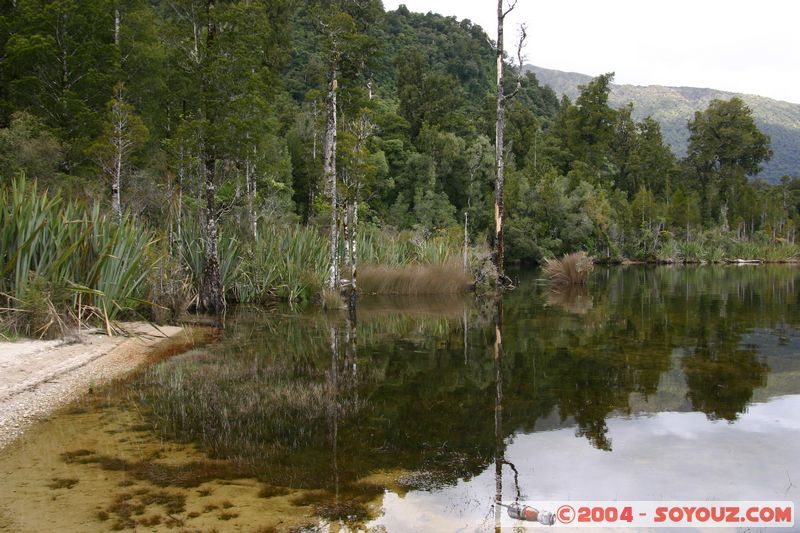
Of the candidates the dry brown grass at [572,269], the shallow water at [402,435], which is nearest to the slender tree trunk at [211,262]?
the shallow water at [402,435]

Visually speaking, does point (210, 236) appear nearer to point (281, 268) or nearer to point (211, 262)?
point (211, 262)

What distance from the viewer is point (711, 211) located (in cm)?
6794

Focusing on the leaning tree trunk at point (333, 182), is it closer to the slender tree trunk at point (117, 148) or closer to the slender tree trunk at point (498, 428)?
the slender tree trunk at point (117, 148)

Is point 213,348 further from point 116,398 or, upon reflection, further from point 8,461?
point 8,461

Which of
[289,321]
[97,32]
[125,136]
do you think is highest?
[97,32]

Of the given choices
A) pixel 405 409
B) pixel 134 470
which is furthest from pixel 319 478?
pixel 405 409

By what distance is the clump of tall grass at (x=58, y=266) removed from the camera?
919 cm

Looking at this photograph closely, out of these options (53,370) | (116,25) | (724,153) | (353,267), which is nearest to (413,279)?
(353,267)

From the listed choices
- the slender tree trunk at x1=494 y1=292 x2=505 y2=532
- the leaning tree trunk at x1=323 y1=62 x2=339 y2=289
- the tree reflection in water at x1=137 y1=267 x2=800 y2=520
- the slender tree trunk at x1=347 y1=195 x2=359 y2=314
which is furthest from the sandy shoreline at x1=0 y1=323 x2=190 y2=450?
the leaning tree trunk at x1=323 y1=62 x2=339 y2=289

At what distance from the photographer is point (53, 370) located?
780cm

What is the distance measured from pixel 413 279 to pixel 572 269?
8.34m

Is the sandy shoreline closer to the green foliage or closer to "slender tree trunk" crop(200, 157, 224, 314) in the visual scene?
"slender tree trunk" crop(200, 157, 224, 314)

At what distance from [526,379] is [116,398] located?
5.22 meters

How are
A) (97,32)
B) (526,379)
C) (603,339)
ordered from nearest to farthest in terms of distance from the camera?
(526,379) → (603,339) → (97,32)
